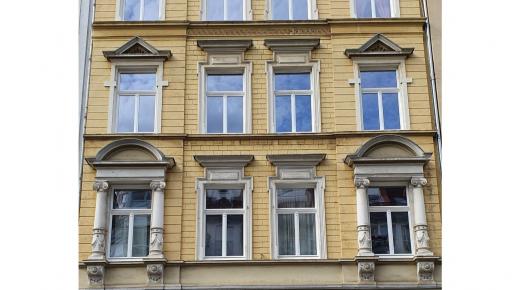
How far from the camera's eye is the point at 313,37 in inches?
682

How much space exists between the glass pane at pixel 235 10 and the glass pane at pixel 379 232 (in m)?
5.99

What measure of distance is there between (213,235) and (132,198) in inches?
80.4

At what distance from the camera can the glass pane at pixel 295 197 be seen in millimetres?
16094

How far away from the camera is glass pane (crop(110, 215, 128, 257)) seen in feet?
51.4

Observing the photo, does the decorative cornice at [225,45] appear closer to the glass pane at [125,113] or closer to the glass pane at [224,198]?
the glass pane at [125,113]

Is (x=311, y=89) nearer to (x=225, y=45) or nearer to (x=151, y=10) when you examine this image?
(x=225, y=45)

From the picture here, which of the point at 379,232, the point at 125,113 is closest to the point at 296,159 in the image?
the point at 379,232

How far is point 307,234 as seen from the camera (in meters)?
15.8

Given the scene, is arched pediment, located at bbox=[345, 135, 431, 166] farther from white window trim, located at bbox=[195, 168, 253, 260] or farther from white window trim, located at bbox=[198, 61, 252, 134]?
white window trim, located at bbox=[198, 61, 252, 134]

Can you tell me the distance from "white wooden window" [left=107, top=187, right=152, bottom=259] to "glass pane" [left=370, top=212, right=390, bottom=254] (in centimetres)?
499

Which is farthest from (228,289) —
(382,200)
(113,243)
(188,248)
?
(382,200)

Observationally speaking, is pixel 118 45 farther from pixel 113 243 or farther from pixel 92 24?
pixel 113 243

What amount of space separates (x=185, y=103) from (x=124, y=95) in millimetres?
1533

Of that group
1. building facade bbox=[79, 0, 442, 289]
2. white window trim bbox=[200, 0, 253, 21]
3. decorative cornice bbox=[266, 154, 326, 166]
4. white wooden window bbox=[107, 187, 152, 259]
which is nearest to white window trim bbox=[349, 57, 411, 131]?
building facade bbox=[79, 0, 442, 289]
